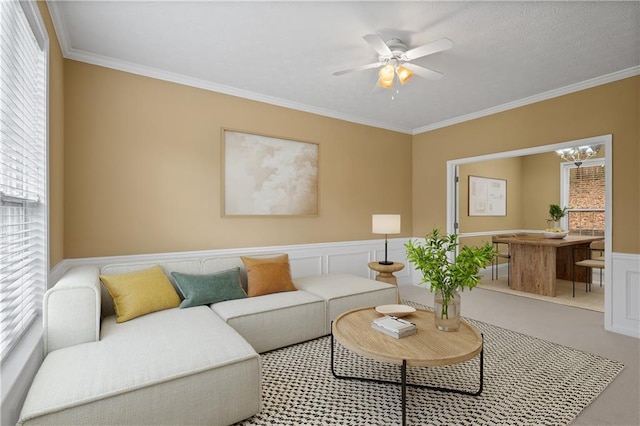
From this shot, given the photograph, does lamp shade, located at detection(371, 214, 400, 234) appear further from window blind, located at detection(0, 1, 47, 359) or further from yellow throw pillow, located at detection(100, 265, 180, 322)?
window blind, located at detection(0, 1, 47, 359)

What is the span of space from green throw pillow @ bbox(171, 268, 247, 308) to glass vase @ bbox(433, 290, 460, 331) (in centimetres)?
177

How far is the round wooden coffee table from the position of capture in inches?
71.2

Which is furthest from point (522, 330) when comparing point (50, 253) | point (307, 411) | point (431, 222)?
point (50, 253)

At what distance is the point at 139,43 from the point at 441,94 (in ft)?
10.5

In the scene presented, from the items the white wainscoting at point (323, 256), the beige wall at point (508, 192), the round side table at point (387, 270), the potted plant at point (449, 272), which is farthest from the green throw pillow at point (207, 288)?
the beige wall at point (508, 192)

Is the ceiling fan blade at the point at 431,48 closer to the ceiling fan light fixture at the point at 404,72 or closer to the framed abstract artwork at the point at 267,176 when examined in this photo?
the ceiling fan light fixture at the point at 404,72

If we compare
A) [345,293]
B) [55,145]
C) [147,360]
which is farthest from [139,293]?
[345,293]

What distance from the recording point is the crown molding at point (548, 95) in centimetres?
325

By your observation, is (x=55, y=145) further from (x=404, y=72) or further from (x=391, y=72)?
(x=404, y=72)

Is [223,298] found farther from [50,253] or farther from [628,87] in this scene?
[628,87]

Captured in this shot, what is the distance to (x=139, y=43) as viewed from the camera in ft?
8.96

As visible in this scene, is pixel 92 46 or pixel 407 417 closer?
pixel 407 417

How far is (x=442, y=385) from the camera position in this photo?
2.25 m

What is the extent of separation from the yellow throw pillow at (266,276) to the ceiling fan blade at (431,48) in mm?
2298
